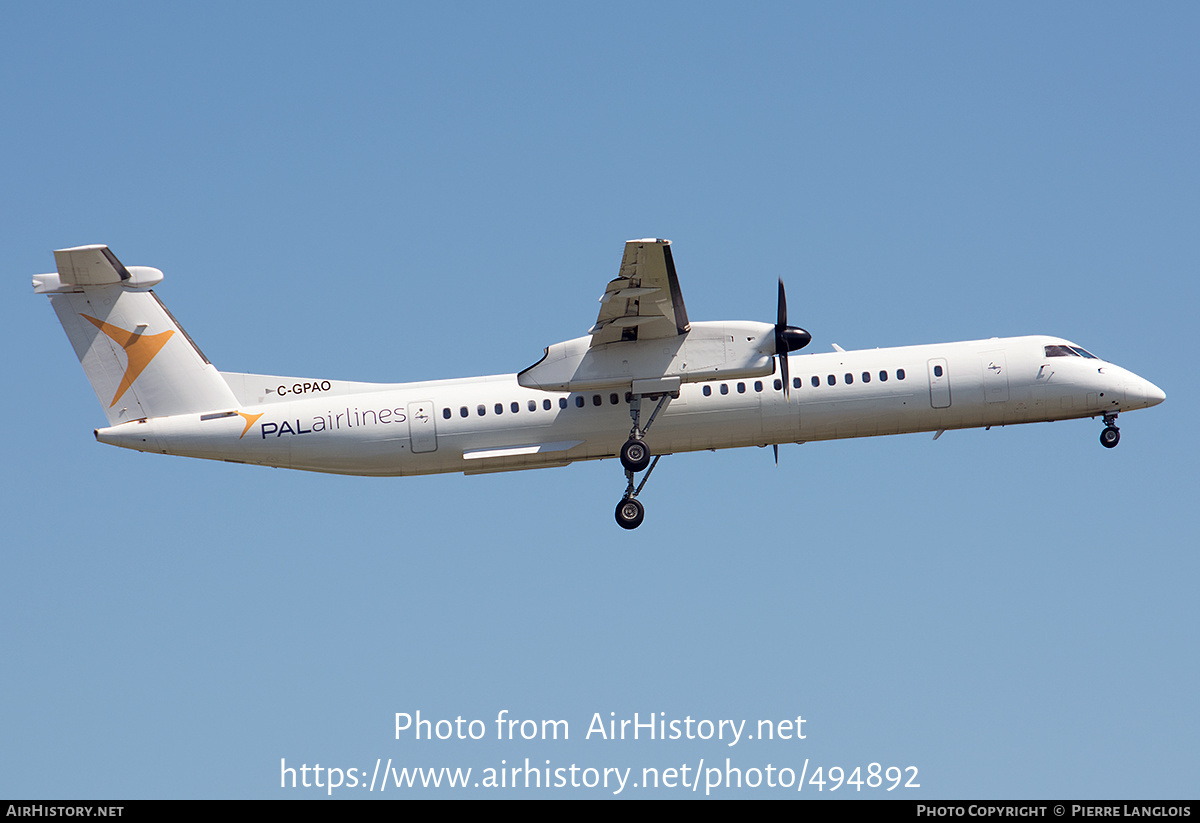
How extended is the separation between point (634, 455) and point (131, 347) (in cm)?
1057

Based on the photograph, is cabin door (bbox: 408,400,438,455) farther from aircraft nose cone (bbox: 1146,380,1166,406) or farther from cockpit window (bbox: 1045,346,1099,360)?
aircraft nose cone (bbox: 1146,380,1166,406)

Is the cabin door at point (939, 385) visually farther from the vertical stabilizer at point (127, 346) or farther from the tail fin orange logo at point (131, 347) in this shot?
the tail fin orange logo at point (131, 347)

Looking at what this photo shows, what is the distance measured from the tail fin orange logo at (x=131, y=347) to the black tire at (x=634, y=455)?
32.1ft

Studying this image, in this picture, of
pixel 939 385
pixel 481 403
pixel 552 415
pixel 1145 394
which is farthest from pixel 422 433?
pixel 1145 394

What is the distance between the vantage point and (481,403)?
26125 millimetres

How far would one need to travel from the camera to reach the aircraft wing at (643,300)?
2300 cm

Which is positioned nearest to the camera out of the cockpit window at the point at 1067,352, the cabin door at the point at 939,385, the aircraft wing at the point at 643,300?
the aircraft wing at the point at 643,300

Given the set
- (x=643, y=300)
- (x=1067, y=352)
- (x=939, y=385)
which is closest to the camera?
(x=643, y=300)

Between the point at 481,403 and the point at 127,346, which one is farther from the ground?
the point at 127,346

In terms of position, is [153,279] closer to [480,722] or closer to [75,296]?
[75,296]

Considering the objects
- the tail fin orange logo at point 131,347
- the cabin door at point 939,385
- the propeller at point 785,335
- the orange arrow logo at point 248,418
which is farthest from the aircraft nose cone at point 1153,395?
the tail fin orange logo at point 131,347

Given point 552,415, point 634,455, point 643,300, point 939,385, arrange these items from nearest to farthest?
point 643,300, point 634,455, point 552,415, point 939,385

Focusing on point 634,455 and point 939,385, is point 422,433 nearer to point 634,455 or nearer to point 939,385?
point 634,455
